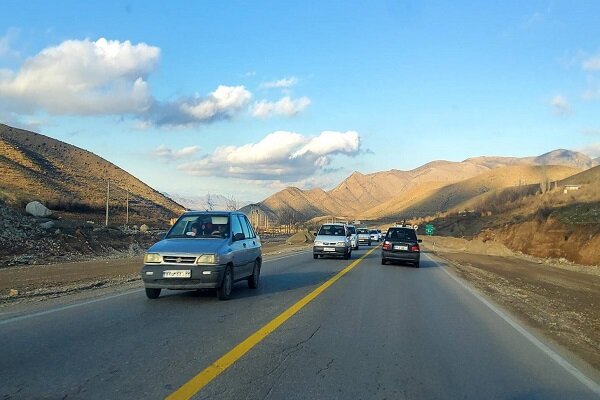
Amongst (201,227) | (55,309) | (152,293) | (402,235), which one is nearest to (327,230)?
(402,235)

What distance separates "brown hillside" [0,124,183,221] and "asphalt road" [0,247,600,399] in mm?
49212

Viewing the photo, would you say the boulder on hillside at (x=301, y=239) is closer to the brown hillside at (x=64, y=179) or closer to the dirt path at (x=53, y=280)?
the brown hillside at (x=64, y=179)

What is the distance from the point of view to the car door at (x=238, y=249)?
500 inches

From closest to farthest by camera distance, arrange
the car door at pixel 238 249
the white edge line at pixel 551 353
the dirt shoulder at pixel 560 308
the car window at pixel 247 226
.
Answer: the white edge line at pixel 551 353 → the dirt shoulder at pixel 560 308 → the car door at pixel 238 249 → the car window at pixel 247 226

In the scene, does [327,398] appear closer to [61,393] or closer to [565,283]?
[61,393]

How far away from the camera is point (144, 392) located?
18.8ft

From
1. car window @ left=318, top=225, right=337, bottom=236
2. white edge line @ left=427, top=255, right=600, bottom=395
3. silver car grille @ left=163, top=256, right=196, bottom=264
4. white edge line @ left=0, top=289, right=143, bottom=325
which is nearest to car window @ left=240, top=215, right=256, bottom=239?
silver car grille @ left=163, top=256, right=196, bottom=264

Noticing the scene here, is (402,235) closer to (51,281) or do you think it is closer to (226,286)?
(51,281)

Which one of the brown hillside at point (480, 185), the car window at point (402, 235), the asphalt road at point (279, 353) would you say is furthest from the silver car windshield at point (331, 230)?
the brown hillside at point (480, 185)

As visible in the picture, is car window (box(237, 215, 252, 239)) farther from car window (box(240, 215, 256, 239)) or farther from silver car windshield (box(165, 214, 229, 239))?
silver car windshield (box(165, 214, 229, 239))

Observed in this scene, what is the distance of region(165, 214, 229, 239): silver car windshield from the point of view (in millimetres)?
12785

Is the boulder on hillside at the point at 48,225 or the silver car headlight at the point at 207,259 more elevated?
the boulder on hillside at the point at 48,225

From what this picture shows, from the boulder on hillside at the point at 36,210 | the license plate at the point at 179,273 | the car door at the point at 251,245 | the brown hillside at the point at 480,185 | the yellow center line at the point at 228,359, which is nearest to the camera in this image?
the yellow center line at the point at 228,359

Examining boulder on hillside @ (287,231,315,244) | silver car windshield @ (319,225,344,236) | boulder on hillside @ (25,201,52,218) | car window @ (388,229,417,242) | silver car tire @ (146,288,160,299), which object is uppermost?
boulder on hillside @ (25,201,52,218)
